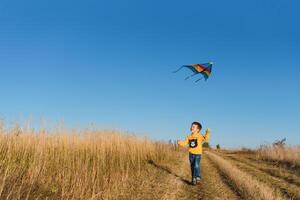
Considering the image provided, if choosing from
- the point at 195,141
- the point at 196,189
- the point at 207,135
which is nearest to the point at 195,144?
the point at 195,141

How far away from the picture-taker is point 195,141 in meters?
10.1

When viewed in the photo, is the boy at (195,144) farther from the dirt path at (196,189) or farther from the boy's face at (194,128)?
the dirt path at (196,189)

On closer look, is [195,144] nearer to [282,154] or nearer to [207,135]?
[207,135]

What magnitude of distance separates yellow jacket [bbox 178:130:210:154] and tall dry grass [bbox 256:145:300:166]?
1039 centimetres

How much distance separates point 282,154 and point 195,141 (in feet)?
48.0

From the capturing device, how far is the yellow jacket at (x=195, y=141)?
1009 centimetres

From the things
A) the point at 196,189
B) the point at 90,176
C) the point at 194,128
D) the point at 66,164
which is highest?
the point at 194,128

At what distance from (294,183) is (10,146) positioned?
9129 millimetres

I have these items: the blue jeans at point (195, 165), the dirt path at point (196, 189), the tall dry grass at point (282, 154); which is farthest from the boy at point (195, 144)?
the tall dry grass at point (282, 154)

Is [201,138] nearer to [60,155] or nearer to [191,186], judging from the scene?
[191,186]

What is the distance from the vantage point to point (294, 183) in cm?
1123

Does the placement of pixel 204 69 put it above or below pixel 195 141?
above

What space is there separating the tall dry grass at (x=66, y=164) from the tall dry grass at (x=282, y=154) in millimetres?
11069

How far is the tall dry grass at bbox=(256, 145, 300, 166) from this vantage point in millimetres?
19786
